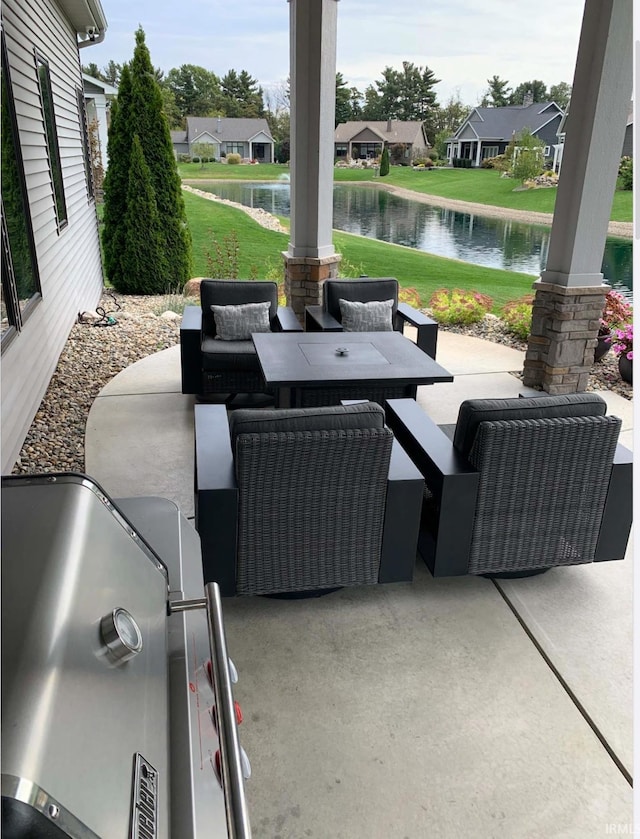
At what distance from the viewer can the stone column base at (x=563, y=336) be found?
4.73 meters

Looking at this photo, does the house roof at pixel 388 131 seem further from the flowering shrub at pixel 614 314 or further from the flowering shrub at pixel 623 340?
the flowering shrub at pixel 623 340

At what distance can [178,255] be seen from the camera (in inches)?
331

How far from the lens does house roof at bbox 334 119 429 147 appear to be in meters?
10.8

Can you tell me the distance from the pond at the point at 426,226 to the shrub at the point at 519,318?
4391mm

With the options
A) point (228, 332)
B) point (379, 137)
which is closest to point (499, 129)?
point (379, 137)

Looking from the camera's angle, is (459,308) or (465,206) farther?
(465,206)

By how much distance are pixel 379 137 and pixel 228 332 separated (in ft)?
25.2

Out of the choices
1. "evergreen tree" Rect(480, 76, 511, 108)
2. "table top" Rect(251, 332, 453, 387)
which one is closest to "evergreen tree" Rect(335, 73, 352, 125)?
"evergreen tree" Rect(480, 76, 511, 108)

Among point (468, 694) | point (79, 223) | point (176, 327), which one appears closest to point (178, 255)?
point (79, 223)

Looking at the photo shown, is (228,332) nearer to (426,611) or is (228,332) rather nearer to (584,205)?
(584,205)

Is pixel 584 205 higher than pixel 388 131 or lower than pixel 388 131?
lower

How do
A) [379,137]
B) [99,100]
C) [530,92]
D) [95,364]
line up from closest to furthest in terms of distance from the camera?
[95,364] → [530,92] → [379,137] → [99,100]

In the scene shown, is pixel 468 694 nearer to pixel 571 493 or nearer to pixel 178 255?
pixel 571 493

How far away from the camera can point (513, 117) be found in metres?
10.0
